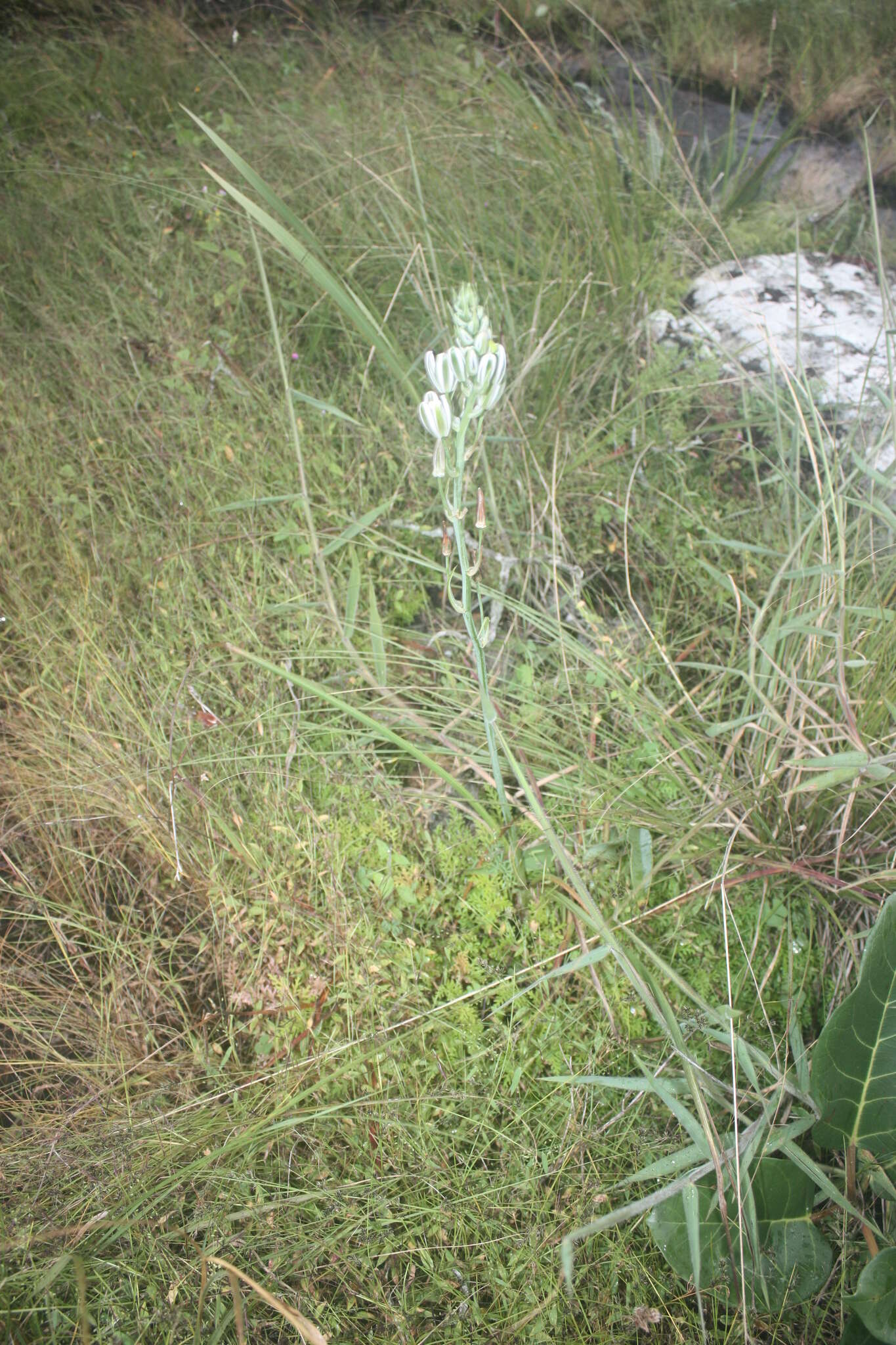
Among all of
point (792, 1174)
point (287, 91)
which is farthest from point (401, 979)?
point (287, 91)

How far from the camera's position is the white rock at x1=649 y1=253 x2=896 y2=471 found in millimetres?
2324

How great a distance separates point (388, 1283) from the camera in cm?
124

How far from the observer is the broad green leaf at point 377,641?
178cm

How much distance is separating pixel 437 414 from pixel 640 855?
91cm

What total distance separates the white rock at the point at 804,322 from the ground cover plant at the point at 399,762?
153mm

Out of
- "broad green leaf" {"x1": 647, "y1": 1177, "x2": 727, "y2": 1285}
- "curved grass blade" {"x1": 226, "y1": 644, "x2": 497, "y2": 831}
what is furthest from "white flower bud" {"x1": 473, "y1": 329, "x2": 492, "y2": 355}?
"broad green leaf" {"x1": 647, "y1": 1177, "x2": 727, "y2": 1285}

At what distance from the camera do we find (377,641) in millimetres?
1837

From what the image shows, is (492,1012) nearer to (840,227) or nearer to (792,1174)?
(792,1174)

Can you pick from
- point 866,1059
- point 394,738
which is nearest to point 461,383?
point 394,738

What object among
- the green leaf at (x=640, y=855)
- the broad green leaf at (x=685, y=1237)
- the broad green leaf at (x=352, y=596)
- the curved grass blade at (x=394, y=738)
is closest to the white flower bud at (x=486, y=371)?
the curved grass blade at (x=394, y=738)

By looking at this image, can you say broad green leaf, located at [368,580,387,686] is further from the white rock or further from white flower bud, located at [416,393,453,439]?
the white rock

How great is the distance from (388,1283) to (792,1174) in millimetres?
652

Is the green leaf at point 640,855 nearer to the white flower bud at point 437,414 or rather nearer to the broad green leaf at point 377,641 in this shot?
the broad green leaf at point 377,641

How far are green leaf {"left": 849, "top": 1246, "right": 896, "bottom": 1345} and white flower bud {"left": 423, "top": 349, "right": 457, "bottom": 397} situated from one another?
4.35ft
